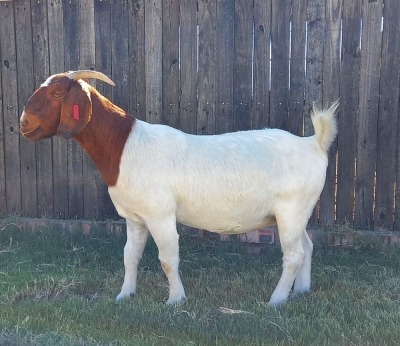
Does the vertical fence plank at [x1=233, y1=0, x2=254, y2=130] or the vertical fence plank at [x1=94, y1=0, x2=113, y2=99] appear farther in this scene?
the vertical fence plank at [x1=94, y1=0, x2=113, y2=99]

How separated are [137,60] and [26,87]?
141cm

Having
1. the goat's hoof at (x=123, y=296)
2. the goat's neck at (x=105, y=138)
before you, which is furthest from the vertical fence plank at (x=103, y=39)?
the goat's hoof at (x=123, y=296)

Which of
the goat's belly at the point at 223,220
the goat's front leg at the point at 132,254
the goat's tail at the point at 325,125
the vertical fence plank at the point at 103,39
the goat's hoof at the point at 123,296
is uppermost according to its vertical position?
the vertical fence plank at the point at 103,39

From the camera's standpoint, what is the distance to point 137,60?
243 inches

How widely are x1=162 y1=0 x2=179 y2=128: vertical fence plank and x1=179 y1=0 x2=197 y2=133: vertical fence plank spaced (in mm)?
59

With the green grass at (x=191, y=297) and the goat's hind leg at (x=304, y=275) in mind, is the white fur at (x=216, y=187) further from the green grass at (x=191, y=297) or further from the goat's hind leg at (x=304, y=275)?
the green grass at (x=191, y=297)

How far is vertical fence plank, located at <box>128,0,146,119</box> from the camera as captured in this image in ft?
20.0

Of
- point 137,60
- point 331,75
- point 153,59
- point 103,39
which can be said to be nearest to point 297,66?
point 331,75

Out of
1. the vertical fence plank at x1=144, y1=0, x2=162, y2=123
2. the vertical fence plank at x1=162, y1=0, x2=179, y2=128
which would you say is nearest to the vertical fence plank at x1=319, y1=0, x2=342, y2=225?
the vertical fence plank at x1=162, y1=0, x2=179, y2=128

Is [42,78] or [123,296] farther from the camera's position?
[42,78]

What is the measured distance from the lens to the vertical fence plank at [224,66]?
5.86 m

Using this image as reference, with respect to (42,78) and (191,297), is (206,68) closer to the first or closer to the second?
(42,78)

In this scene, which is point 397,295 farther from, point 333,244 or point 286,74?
point 286,74

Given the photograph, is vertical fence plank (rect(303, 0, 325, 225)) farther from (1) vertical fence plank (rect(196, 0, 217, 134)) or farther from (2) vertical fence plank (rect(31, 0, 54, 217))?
(2) vertical fence plank (rect(31, 0, 54, 217))
